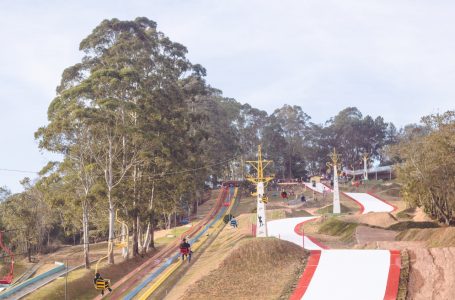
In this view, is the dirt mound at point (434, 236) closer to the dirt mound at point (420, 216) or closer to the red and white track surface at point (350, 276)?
the red and white track surface at point (350, 276)

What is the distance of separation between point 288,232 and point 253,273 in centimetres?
1779

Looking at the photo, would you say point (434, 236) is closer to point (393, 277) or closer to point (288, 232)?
point (393, 277)

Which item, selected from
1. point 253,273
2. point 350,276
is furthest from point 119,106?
point 350,276

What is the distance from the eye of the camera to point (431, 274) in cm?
2261

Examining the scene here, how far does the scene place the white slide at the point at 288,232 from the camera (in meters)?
35.1

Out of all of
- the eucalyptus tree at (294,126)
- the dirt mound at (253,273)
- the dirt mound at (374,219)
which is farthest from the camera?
the eucalyptus tree at (294,126)

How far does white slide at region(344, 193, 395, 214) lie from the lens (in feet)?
207

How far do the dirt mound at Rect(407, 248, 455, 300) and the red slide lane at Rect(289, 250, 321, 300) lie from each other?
4.66m

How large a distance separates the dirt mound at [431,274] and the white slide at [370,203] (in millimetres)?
36258

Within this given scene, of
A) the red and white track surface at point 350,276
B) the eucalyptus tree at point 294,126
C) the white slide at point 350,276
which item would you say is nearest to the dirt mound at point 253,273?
the red and white track surface at point 350,276

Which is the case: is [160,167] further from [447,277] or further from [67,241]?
[67,241]

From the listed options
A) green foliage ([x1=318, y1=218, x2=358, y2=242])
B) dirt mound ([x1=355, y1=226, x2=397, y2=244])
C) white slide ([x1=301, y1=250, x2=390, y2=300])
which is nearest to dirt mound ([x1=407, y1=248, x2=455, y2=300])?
white slide ([x1=301, y1=250, x2=390, y2=300])

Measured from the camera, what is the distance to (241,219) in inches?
2254

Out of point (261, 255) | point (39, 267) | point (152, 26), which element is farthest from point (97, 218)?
point (261, 255)
